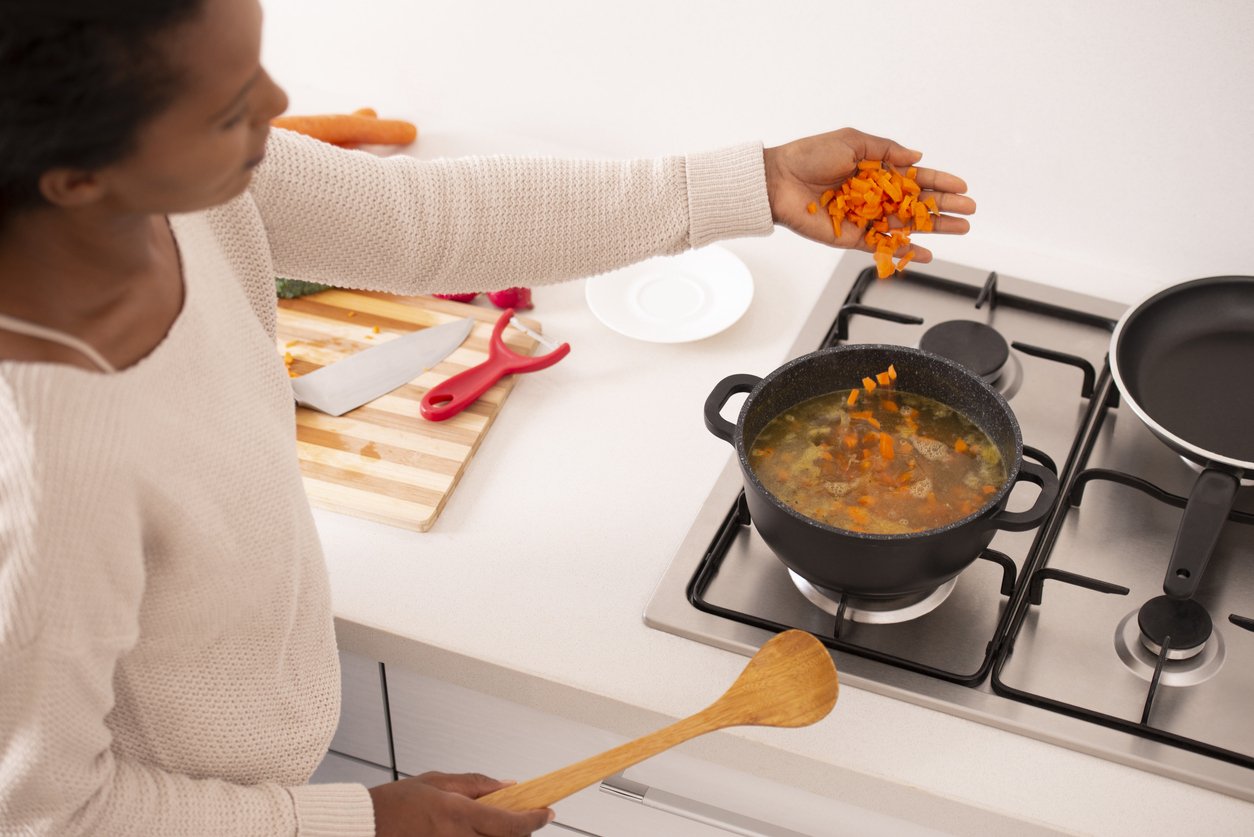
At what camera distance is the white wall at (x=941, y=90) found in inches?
50.3

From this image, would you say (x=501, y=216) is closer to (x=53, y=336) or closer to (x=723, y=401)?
(x=723, y=401)

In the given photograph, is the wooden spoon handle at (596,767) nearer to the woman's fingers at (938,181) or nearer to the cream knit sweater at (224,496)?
the cream knit sweater at (224,496)

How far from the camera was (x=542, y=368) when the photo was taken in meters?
1.28

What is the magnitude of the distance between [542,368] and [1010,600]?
0.50 meters

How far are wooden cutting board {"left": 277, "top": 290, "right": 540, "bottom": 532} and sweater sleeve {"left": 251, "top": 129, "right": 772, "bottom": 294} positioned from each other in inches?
6.9

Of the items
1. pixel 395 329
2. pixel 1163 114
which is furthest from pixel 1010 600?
pixel 395 329

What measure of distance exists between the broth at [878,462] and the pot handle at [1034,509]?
0.06 meters

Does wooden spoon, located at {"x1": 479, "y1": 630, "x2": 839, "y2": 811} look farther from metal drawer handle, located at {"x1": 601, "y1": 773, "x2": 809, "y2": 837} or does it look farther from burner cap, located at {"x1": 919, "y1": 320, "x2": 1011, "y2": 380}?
burner cap, located at {"x1": 919, "y1": 320, "x2": 1011, "y2": 380}

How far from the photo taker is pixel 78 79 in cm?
57

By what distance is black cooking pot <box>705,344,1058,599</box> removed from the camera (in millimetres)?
924

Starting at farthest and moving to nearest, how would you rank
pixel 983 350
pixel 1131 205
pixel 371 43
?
pixel 371 43 → pixel 1131 205 → pixel 983 350

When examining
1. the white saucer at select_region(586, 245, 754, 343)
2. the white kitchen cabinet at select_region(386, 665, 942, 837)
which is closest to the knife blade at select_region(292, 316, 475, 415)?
the white saucer at select_region(586, 245, 754, 343)

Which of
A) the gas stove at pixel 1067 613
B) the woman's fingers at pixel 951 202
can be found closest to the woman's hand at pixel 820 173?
the woman's fingers at pixel 951 202

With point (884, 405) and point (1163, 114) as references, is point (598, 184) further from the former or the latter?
point (1163, 114)
